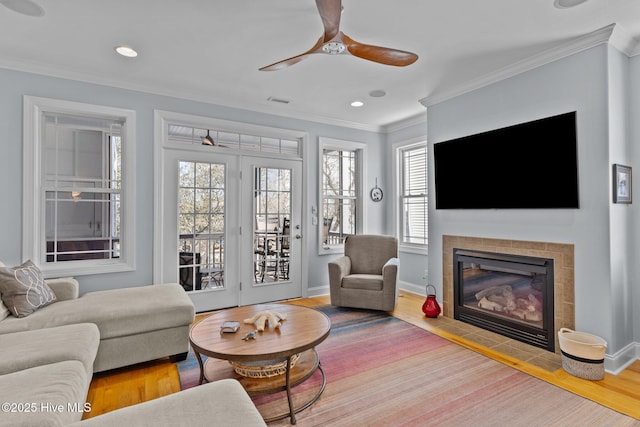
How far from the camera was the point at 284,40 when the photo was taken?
8.85ft

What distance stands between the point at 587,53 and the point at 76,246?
537 centimetres

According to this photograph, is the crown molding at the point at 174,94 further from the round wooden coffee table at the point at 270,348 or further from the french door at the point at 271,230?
the round wooden coffee table at the point at 270,348

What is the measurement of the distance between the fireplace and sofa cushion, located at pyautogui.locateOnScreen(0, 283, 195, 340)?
2818 mm

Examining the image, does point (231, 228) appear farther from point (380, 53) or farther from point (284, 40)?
point (380, 53)

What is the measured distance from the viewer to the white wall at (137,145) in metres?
3.04

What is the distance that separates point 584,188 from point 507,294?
1.21 m

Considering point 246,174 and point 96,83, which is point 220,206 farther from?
point 96,83

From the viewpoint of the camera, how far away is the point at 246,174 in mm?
4242

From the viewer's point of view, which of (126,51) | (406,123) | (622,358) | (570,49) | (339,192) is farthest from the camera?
(339,192)

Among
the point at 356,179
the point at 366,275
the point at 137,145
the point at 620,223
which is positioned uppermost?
the point at 137,145

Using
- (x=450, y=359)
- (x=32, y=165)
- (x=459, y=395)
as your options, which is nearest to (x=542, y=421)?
(x=459, y=395)

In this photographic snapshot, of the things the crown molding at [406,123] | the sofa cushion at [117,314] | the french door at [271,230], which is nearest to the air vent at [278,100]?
the french door at [271,230]

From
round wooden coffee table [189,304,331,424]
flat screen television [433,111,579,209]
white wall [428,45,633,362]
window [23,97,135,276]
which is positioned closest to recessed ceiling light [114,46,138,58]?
window [23,97,135,276]

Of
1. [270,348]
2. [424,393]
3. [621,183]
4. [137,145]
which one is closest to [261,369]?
[270,348]
